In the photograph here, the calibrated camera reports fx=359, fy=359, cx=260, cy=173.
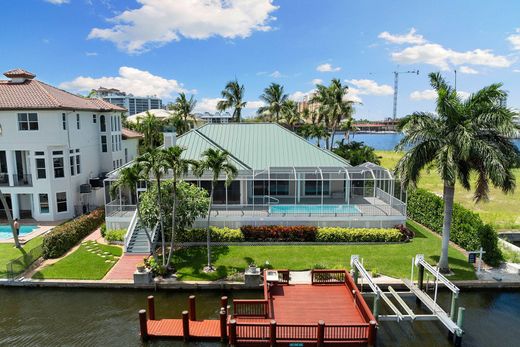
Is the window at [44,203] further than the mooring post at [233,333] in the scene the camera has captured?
Yes

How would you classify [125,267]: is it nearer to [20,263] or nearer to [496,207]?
[20,263]

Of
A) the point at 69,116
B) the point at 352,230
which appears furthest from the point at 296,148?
the point at 69,116

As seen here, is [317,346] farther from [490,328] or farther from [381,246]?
[381,246]

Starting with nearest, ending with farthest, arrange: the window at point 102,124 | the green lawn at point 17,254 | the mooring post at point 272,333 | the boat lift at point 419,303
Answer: the mooring post at point 272,333
the boat lift at point 419,303
the green lawn at point 17,254
the window at point 102,124

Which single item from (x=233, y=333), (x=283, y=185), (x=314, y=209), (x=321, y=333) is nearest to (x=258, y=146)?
(x=283, y=185)

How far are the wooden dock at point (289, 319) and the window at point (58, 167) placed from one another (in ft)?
59.7

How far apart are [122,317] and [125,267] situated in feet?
15.3

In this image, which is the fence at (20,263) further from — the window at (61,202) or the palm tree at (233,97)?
the palm tree at (233,97)

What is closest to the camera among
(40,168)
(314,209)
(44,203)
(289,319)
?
(289,319)

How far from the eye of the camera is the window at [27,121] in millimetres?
26734

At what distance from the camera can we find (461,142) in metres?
16.7

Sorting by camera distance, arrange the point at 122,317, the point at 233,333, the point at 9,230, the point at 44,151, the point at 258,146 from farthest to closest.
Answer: the point at 258,146, the point at 44,151, the point at 9,230, the point at 122,317, the point at 233,333

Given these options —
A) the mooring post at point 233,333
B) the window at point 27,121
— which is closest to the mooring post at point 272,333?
the mooring post at point 233,333

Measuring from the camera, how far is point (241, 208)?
86.2 ft
